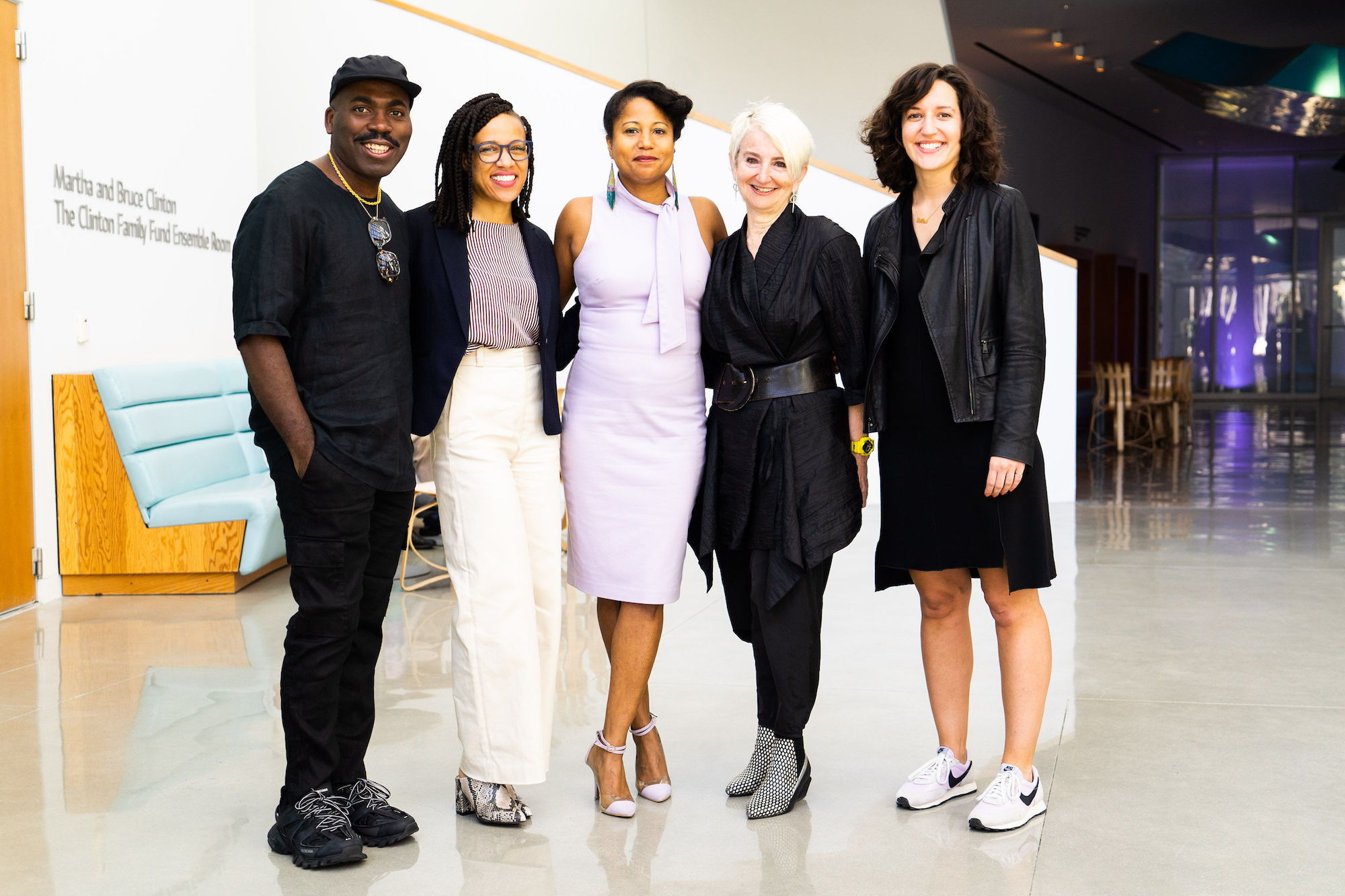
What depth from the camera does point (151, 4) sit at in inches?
243

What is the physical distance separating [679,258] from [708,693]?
1582mm

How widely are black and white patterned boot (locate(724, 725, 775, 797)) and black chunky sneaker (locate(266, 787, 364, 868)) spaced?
2.90 feet

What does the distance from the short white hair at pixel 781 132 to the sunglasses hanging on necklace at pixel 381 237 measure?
78cm

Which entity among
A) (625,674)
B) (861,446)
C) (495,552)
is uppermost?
(861,446)

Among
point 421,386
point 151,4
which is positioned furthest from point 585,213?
point 151,4

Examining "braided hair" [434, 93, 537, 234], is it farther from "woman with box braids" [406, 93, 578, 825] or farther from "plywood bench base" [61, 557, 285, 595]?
"plywood bench base" [61, 557, 285, 595]

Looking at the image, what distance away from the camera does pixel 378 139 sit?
253 centimetres

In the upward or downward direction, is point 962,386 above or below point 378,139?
below

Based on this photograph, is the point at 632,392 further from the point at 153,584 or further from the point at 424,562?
the point at 153,584

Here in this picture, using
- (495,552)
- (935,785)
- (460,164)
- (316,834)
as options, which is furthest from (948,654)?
(460,164)

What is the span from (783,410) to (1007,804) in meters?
1.01

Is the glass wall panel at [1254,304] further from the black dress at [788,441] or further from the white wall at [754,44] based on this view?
the black dress at [788,441]

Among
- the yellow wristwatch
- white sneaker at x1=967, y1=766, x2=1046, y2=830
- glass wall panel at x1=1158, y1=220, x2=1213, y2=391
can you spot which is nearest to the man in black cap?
the yellow wristwatch

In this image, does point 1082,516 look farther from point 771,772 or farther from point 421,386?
point 421,386
